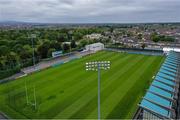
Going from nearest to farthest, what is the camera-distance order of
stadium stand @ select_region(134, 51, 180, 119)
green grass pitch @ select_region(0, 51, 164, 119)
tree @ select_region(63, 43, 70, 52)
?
stadium stand @ select_region(134, 51, 180, 119)
green grass pitch @ select_region(0, 51, 164, 119)
tree @ select_region(63, 43, 70, 52)

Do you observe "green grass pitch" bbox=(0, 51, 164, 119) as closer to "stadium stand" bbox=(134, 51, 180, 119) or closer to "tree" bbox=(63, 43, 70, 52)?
"stadium stand" bbox=(134, 51, 180, 119)

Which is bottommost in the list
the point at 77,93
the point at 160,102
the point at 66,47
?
the point at 77,93

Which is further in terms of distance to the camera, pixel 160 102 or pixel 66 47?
pixel 66 47

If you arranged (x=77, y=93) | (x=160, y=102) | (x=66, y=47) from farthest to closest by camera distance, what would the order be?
(x=66, y=47) → (x=77, y=93) → (x=160, y=102)

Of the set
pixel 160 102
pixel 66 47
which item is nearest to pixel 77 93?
pixel 160 102

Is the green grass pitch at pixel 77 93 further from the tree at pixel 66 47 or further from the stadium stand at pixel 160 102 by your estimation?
the tree at pixel 66 47

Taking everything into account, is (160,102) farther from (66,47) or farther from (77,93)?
(66,47)

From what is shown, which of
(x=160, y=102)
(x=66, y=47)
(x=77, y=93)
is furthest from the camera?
(x=66, y=47)

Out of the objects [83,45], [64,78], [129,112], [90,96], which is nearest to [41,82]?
[64,78]

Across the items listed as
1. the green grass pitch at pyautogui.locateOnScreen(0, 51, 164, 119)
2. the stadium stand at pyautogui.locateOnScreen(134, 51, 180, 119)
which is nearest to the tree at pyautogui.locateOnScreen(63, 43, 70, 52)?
the green grass pitch at pyautogui.locateOnScreen(0, 51, 164, 119)

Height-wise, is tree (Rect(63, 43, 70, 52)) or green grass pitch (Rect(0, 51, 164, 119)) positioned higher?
tree (Rect(63, 43, 70, 52))

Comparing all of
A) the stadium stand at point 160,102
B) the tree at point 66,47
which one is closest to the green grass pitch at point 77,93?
the stadium stand at point 160,102
